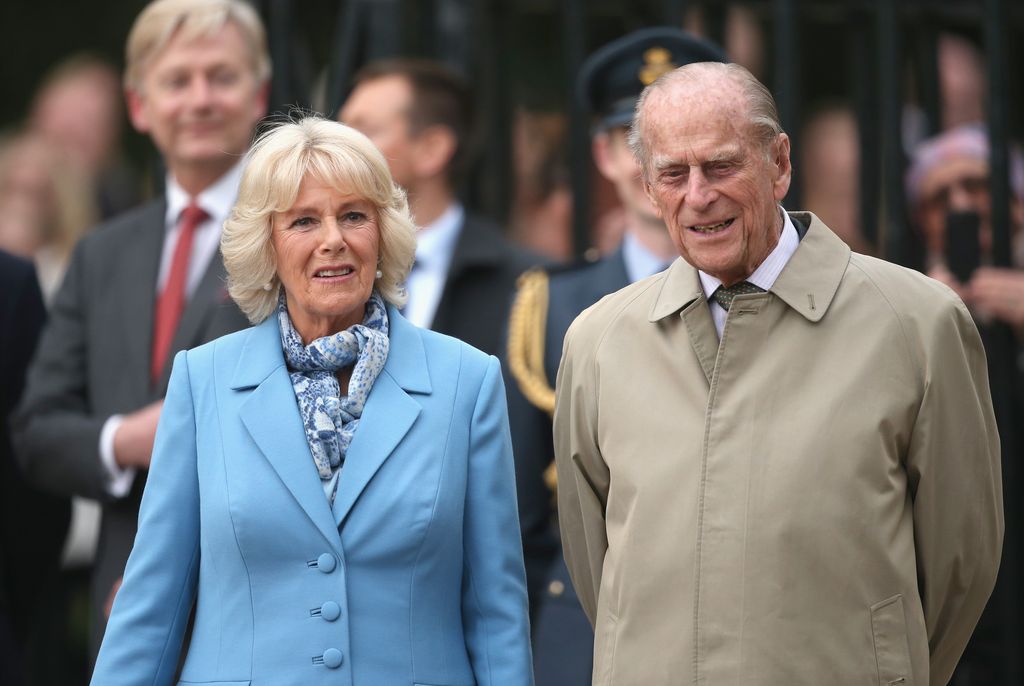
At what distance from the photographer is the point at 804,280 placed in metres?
2.92

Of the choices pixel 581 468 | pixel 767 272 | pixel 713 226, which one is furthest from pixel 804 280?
pixel 581 468

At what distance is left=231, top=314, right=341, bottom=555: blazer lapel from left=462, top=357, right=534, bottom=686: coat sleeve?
25cm

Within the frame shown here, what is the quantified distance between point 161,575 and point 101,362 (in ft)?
4.00

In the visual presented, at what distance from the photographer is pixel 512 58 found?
311 inches

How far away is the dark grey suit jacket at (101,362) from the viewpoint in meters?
3.94

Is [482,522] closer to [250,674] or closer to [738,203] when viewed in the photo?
[250,674]

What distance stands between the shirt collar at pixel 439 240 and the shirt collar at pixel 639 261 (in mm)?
574

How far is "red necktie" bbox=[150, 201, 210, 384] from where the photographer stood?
13.4ft

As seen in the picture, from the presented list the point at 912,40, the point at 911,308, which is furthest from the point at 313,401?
the point at 912,40

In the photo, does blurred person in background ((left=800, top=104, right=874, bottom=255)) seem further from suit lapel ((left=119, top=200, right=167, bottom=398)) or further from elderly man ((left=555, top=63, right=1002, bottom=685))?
elderly man ((left=555, top=63, right=1002, bottom=685))

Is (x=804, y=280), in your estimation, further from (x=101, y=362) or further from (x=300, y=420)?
(x=101, y=362)

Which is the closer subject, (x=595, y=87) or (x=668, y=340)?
(x=668, y=340)

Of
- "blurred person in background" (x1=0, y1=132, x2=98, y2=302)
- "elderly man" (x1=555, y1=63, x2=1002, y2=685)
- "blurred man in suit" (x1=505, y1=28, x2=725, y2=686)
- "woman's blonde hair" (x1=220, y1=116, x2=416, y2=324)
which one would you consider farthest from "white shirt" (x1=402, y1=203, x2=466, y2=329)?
"blurred person in background" (x1=0, y1=132, x2=98, y2=302)

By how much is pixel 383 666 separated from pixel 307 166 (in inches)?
32.7
